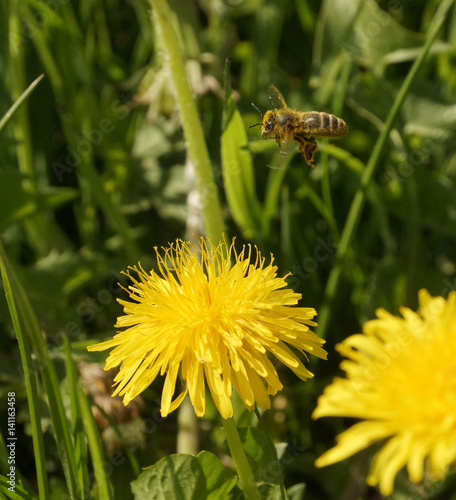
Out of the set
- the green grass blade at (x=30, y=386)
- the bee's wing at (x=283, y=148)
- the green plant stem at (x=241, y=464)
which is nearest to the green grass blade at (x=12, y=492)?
the green grass blade at (x=30, y=386)

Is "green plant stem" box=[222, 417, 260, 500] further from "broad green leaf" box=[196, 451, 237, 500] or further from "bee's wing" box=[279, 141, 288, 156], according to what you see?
"bee's wing" box=[279, 141, 288, 156]

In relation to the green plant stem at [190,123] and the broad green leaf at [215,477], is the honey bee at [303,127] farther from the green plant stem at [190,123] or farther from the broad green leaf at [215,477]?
the broad green leaf at [215,477]

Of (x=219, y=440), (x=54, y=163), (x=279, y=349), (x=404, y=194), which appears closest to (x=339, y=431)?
(x=219, y=440)

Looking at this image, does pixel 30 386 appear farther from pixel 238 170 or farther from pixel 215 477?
pixel 238 170

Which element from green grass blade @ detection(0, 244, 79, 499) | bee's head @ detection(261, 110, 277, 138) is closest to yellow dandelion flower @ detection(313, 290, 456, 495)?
green grass blade @ detection(0, 244, 79, 499)

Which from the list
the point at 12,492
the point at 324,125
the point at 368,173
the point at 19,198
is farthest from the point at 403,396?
the point at 19,198

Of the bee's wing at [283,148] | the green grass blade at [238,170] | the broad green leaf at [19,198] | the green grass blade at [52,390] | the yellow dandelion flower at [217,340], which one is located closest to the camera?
the yellow dandelion flower at [217,340]
